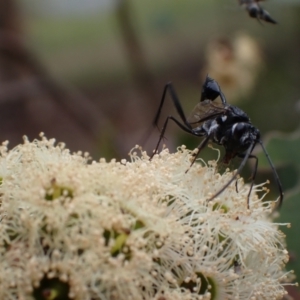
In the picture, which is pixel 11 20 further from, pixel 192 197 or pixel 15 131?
pixel 192 197

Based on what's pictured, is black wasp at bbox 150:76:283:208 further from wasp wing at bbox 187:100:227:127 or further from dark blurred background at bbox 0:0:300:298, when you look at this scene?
dark blurred background at bbox 0:0:300:298

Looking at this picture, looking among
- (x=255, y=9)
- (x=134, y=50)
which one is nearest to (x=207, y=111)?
(x=255, y=9)

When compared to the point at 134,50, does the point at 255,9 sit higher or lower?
lower

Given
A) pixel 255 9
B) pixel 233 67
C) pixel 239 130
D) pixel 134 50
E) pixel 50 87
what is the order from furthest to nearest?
pixel 134 50 < pixel 233 67 < pixel 50 87 < pixel 255 9 < pixel 239 130

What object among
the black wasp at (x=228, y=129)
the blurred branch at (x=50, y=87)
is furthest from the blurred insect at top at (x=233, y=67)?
the black wasp at (x=228, y=129)

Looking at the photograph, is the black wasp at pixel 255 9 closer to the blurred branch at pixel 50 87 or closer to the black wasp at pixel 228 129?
the black wasp at pixel 228 129

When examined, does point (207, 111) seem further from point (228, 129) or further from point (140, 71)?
point (140, 71)

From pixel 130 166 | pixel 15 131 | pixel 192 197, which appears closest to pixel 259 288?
pixel 192 197
